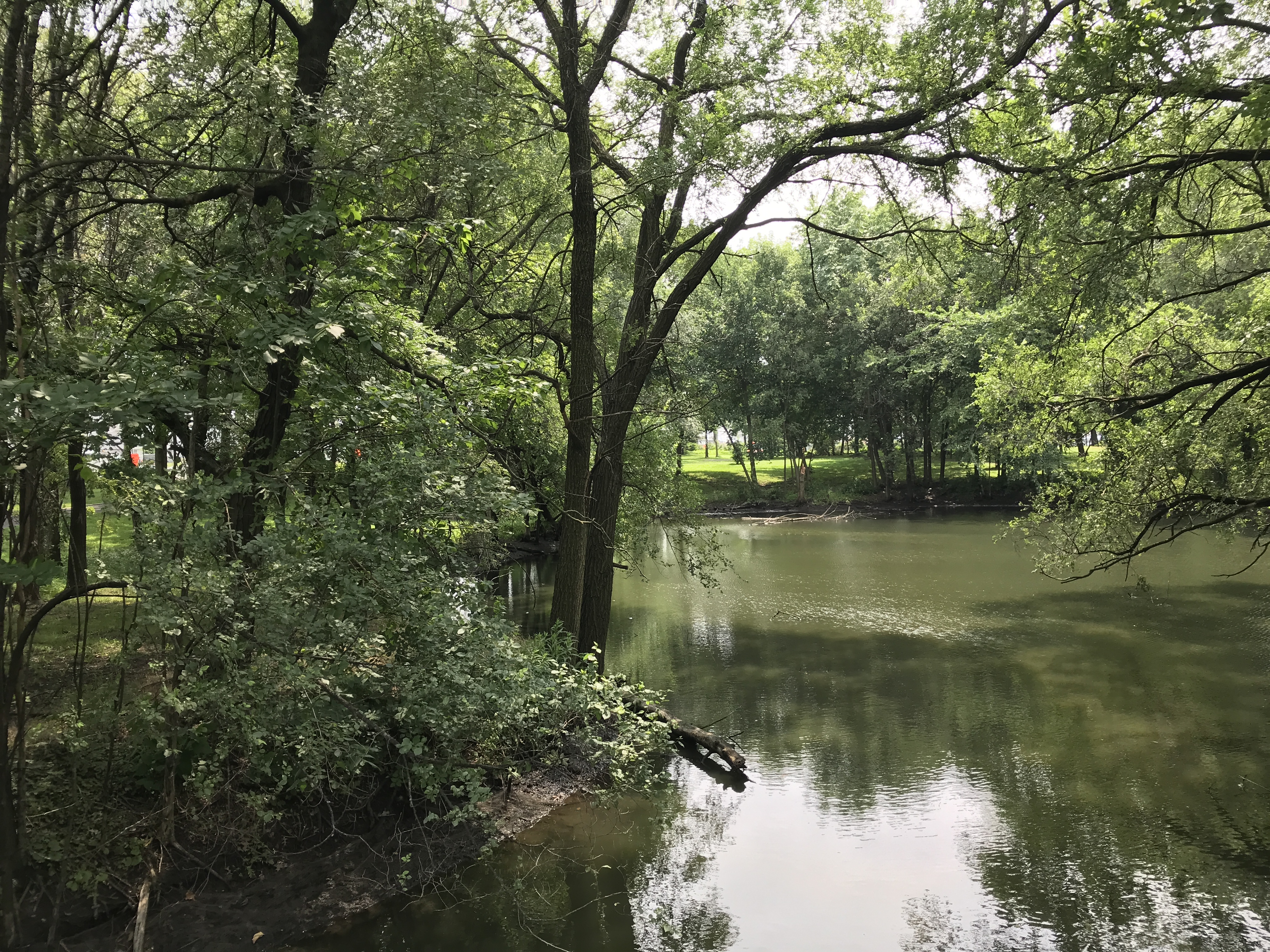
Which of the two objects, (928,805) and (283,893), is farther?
(928,805)

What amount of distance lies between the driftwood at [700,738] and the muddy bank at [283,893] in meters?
2.43

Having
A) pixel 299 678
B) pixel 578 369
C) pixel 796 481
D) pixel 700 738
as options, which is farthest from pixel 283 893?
pixel 796 481

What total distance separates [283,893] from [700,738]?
16.9 ft

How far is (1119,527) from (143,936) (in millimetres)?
11503

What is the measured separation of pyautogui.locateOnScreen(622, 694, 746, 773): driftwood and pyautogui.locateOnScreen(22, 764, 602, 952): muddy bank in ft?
7.98

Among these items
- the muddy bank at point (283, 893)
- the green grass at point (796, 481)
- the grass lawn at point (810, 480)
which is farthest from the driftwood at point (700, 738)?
the green grass at point (796, 481)

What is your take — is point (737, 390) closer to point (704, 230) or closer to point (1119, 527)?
point (704, 230)

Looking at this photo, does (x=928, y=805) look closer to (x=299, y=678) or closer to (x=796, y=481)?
(x=299, y=678)

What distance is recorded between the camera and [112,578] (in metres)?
4.44

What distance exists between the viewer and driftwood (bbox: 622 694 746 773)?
31.0 feet

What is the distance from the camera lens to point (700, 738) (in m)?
10.1

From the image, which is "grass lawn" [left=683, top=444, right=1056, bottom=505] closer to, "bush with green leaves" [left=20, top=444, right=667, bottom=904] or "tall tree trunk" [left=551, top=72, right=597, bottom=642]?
"tall tree trunk" [left=551, top=72, right=597, bottom=642]

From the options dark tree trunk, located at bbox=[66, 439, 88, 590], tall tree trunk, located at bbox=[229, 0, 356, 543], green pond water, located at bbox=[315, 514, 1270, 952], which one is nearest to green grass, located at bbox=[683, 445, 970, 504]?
green pond water, located at bbox=[315, 514, 1270, 952]

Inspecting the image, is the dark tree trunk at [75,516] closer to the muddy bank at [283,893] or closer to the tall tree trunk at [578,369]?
the muddy bank at [283,893]
